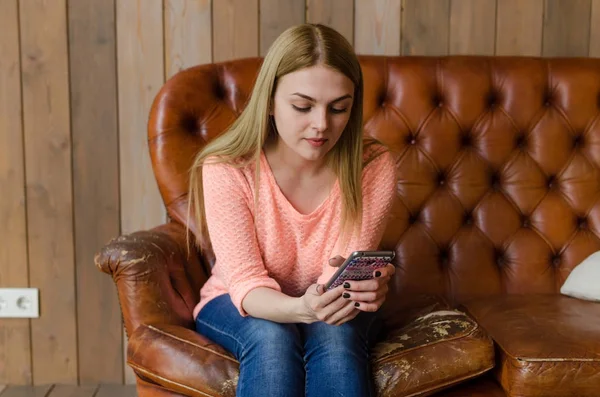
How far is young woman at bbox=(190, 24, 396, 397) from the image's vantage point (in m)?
1.26

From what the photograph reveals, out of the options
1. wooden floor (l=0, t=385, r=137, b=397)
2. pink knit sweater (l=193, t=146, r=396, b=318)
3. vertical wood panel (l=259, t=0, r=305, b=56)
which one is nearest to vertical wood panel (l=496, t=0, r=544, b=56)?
vertical wood panel (l=259, t=0, r=305, b=56)

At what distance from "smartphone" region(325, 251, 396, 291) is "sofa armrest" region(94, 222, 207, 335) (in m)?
0.40

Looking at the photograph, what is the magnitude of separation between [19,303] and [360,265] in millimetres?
1427

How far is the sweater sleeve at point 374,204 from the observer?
4.77 feet

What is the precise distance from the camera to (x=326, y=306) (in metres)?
1.27

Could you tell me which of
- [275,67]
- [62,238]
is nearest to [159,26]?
[62,238]

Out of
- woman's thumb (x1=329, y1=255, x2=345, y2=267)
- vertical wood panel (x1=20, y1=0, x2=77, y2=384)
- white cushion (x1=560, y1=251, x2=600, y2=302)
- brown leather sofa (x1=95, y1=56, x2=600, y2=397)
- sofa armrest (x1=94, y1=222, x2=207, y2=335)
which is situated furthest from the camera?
vertical wood panel (x1=20, y1=0, x2=77, y2=384)

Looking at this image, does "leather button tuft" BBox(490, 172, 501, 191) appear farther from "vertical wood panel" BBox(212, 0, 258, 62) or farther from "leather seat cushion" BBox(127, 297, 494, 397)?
"vertical wood panel" BBox(212, 0, 258, 62)

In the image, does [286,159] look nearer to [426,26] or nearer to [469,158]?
[469,158]

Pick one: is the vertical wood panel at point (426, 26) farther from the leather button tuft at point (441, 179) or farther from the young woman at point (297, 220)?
the young woman at point (297, 220)

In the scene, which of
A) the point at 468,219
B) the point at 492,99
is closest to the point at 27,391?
the point at 468,219

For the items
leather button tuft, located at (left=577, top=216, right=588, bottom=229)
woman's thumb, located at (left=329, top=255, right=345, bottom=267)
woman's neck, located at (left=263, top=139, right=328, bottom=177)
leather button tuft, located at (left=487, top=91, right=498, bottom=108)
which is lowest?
leather button tuft, located at (left=577, top=216, right=588, bottom=229)

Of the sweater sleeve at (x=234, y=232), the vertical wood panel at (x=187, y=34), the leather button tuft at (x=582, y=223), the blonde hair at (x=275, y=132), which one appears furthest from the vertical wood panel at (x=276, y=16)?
the leather button tuft at (x=582, y=223)

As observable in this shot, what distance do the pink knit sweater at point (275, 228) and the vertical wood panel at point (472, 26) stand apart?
799mm
